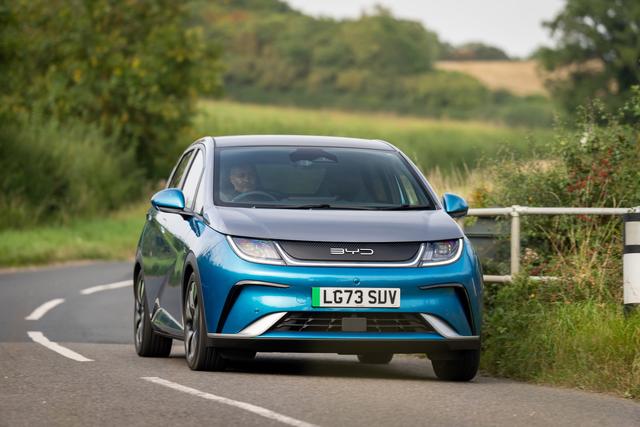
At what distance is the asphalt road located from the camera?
8.34 meters

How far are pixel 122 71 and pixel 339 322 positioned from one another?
41137 mm

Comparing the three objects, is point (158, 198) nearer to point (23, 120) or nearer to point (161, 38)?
point (23, 120)

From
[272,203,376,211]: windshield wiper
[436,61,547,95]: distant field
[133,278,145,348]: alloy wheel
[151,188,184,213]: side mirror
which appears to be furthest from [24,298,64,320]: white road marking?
[436,61,547,95]: distant field

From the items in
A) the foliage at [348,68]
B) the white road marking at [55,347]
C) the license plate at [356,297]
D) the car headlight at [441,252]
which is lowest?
the foliage at [348,68]

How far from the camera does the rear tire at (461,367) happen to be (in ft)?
34.8

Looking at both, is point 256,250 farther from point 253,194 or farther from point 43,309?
point 43,309

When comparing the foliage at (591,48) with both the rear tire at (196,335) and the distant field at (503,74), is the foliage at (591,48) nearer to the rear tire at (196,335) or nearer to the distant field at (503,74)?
the distant field at (503,74)

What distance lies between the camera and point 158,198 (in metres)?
11.3

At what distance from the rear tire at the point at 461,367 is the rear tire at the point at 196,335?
157cm

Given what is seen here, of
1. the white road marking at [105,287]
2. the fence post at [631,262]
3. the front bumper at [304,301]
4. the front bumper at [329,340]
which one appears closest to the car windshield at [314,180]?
the front bumper at [304,301]

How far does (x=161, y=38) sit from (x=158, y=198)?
41.1 m

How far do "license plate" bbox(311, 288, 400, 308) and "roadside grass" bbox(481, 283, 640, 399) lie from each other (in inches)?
61.5

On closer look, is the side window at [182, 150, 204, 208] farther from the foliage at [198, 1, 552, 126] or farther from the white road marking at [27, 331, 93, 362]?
the foliage at [198, 1, 552, 126]

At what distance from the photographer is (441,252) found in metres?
10.4
